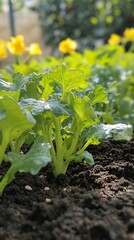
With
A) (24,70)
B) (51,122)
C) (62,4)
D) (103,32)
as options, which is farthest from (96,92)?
(62,4)

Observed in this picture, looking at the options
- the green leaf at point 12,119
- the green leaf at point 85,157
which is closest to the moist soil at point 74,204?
the green leaf at point 85,157

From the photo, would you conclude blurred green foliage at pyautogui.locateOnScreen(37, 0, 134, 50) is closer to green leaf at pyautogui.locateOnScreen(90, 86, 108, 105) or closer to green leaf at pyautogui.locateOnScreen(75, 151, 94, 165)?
green leaf at pyautogui.locateOnScreen(90, 86, 108, 105)

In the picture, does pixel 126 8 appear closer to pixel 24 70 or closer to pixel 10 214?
pixel 24 70

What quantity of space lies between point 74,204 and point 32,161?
20 cm

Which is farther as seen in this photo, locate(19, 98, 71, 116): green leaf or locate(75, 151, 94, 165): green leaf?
locate(75, 151, 94, 165): green leaf

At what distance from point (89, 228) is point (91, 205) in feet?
0.52

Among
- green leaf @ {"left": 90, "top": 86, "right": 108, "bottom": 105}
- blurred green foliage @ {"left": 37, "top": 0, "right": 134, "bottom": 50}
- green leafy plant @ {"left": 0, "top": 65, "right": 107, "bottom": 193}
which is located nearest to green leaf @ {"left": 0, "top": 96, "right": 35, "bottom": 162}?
green leafy plant @ {"left": 0, "top": 65, "right": 107, "bottom": 193}

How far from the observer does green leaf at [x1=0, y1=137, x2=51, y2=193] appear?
51.0 inches

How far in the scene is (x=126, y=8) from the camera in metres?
8.89

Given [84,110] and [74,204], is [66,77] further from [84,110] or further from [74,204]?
[74,204]

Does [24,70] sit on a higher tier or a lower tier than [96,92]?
higher

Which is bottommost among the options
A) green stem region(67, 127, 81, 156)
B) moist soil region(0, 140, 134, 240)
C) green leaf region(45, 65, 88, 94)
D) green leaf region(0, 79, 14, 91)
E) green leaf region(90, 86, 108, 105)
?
moist soil region(0, 140, 134, 240)

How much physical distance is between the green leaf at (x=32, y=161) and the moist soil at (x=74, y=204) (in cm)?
11

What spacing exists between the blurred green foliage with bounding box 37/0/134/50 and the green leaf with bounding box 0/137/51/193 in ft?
25.8
